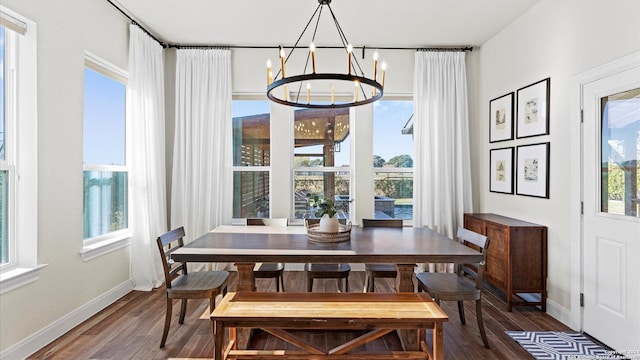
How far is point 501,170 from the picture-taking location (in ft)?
12.0

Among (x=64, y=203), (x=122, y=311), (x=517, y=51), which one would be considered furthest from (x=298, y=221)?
(x=517, y=51)

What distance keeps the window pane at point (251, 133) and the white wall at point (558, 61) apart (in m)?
2.95

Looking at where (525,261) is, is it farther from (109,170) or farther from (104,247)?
(109,170)

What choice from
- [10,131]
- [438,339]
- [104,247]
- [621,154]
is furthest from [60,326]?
[621,154]

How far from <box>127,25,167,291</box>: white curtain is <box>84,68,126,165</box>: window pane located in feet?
0.52

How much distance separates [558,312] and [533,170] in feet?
4.35

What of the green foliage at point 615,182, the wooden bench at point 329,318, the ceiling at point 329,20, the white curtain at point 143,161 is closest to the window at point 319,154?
the ceiling at point 329,20

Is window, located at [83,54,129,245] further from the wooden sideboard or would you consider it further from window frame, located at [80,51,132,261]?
the wooden sideboard

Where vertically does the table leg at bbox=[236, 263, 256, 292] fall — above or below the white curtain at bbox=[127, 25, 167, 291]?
below

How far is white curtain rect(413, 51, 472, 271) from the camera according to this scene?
4023 millimetres

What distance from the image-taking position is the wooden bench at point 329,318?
1855 mm

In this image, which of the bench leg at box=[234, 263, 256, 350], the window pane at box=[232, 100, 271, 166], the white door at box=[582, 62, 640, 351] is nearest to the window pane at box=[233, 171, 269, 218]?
the window pane at box=[232, 100, 271, 166]

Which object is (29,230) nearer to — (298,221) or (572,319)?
(298,221)

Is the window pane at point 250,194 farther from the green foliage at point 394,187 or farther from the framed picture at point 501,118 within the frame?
the framed picture at point 501,118
